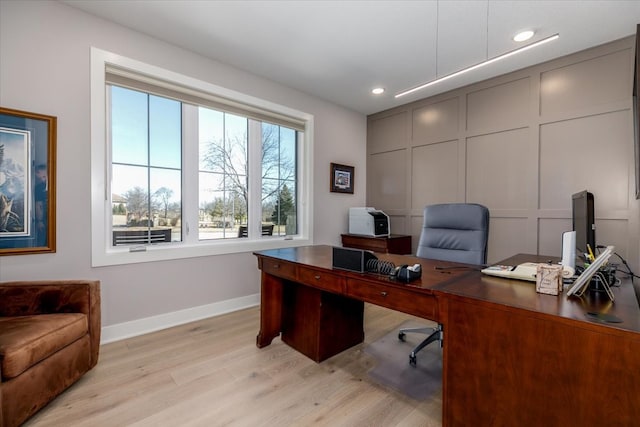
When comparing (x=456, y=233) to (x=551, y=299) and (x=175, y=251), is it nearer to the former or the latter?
(x=551, y=299)

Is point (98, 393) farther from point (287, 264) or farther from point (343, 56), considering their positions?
point (343, 56)

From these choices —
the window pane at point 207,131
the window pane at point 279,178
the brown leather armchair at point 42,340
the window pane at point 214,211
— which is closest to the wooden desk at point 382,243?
the window pane at point 279,178

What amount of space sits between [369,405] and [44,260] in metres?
2.44

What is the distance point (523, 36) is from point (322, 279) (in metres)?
2.67

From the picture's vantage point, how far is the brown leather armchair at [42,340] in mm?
1344

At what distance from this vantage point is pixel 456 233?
2268 mm

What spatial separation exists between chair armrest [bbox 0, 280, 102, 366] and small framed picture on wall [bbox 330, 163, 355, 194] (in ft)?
9.47

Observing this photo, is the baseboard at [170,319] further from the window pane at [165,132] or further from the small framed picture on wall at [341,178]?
the small framed picture on wall at [341,178]

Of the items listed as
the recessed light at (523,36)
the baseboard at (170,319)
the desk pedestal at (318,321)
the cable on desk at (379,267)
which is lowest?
the baseboard at (170,319)

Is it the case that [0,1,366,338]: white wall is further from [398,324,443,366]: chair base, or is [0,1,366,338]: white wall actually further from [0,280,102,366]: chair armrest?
[398,324,443,366]: chair base

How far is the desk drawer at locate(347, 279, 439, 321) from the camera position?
1.30m

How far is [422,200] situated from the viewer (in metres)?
3.91

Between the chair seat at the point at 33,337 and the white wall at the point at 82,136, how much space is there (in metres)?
0.65

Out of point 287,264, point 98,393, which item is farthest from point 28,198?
point 287,264
